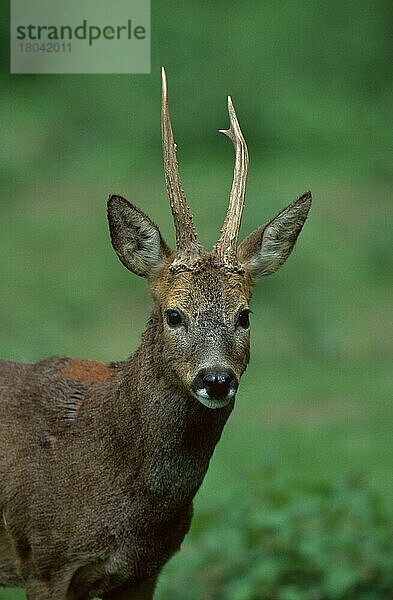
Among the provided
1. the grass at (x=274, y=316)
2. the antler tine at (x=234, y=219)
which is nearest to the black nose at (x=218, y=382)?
the antler tine at (x=234, y=219)

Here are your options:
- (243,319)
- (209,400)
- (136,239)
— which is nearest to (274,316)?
(136,239)

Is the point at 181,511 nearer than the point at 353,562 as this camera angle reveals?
Yes

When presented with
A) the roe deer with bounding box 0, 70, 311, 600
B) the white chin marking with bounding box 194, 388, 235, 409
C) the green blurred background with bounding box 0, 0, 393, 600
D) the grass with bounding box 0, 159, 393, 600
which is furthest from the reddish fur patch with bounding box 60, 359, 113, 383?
the grass with bounding box 0, 159, 393, 600

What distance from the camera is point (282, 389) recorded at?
11.2m

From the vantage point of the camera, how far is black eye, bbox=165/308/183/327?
6000 millimetres

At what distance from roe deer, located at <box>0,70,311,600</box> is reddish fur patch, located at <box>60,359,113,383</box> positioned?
0.04 metres

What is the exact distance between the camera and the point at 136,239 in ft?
20.5

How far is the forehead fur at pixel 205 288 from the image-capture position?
19.6ft

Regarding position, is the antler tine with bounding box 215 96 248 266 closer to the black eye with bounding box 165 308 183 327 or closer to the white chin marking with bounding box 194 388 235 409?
the black eye with bounding box 165 308 183 327

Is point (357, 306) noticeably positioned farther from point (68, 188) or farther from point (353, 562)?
point (353, 562)

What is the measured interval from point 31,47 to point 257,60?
2.14 meters

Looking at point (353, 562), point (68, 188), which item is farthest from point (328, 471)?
point (68, 188)

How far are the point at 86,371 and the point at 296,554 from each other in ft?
5.32

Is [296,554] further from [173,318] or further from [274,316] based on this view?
[274,316]
